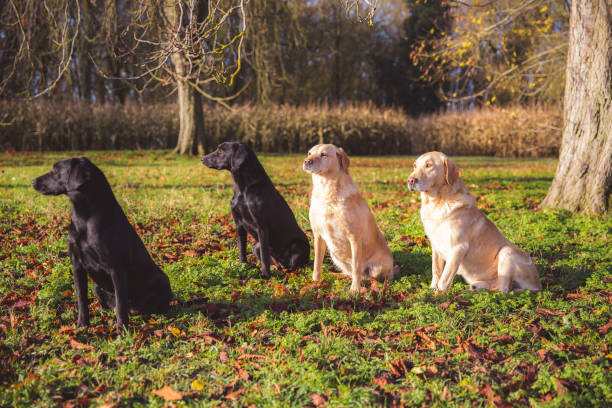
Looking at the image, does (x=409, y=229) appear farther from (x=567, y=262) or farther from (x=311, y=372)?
(x=311, y=372)

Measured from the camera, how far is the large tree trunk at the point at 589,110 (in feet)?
24.2

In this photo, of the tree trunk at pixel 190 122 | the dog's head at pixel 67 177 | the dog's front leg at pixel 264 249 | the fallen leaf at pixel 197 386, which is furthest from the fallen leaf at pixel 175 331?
the tree trunk at pixel 190 122

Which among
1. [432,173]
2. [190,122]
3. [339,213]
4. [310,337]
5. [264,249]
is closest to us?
[310,337]

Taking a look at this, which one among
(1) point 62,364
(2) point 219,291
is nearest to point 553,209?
(2) point 219,291

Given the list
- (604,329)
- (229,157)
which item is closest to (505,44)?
(229,157)

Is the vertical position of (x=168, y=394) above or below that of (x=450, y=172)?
below

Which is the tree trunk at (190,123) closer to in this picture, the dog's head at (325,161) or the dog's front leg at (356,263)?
the dog's head at (325,161)

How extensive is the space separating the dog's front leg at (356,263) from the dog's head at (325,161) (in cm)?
75

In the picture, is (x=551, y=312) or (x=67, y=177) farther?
(x=551, y=312)

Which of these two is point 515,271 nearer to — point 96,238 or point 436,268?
point 436,268

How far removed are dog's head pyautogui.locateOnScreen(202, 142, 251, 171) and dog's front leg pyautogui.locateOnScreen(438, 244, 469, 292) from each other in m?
2.38

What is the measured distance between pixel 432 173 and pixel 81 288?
10.8 ft

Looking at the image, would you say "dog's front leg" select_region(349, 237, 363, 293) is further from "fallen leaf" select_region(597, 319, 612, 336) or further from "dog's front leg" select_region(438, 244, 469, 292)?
"fallen leaf" select_region(597, 319, 612, 336)

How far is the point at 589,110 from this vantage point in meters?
7.53
